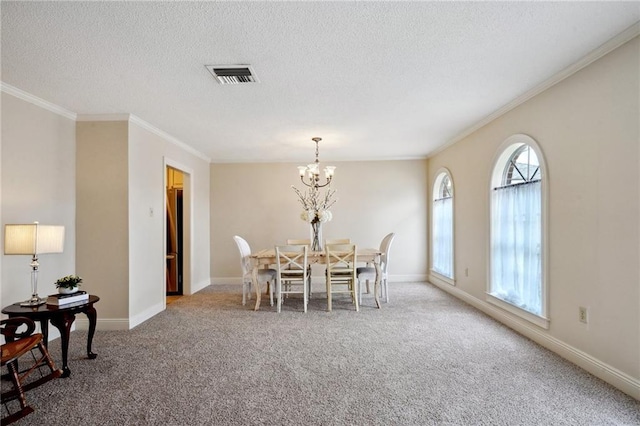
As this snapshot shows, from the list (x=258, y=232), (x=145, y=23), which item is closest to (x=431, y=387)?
(x=145, y=23)

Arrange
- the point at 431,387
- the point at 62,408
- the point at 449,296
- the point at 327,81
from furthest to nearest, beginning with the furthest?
1. the point at 449,296
2. the point at 327,81
3. the point at 431,387
4. the point at 62,408

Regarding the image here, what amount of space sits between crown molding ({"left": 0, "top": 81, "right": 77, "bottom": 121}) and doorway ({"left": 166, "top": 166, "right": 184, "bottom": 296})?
2096 mm

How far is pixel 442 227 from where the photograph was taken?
19.7 ft

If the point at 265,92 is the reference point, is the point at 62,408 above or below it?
below

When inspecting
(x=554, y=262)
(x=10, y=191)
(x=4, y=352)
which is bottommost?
(x=4, y=352)

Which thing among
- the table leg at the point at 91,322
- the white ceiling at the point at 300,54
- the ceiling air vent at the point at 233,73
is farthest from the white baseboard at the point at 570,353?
Answer: the table leg at the point at 91,322

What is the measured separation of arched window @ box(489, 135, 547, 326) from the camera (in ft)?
10.9

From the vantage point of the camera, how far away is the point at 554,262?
3.02 metres

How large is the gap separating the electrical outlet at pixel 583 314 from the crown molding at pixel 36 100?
16.9 ft

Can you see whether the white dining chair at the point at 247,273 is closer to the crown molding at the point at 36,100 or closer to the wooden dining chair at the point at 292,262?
the wooden dining chair at the point at 292,262

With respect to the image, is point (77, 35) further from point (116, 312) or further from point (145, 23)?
point (116, 312)

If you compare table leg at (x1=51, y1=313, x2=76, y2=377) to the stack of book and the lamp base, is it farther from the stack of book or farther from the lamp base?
the lamp base

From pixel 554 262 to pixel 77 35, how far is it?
4.06 metres

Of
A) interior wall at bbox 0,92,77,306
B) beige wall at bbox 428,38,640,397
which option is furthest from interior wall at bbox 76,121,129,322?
beige wall at bbox 428,38,640,397
